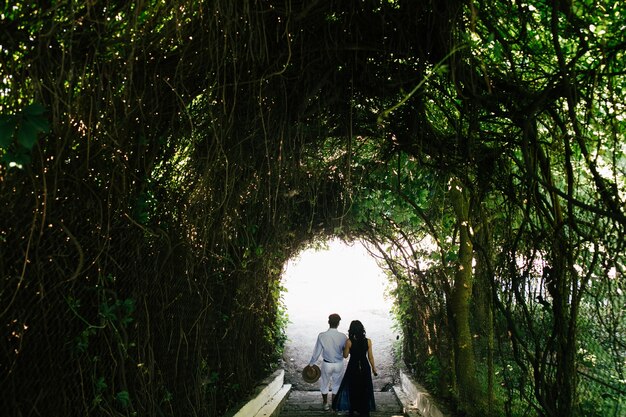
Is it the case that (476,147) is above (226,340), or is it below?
above

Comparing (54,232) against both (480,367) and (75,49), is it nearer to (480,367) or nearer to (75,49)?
(75,49)

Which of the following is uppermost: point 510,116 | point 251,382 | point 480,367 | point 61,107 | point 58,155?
point 510,116

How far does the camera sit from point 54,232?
240 centimetres

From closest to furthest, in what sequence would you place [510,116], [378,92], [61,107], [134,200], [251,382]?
[61,107] < [134,200] < [510,116] < [378,92] < [251,382]

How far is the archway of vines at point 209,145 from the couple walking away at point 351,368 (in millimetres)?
3517

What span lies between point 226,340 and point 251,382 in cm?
209

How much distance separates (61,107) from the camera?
234cm

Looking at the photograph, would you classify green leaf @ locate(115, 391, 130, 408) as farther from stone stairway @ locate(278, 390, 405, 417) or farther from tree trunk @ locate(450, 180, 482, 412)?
stone stairway @ locate(278, 390, 405, 417)

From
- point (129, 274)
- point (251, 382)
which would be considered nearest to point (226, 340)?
point (251, 382)

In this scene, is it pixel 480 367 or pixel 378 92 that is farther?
pixel 480 367

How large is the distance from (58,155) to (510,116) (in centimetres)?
246

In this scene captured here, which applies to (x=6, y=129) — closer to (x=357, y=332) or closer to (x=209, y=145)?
(x=209, y=145)

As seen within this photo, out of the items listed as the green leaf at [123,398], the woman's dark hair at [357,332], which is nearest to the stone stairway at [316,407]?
the woman's dark hair at [357,332]

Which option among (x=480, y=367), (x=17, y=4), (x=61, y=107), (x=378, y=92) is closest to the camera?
(x=17, y=4)
